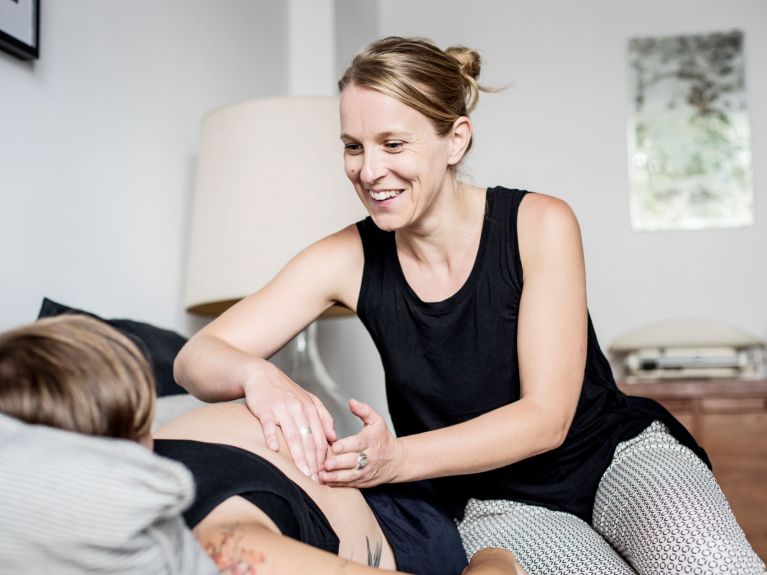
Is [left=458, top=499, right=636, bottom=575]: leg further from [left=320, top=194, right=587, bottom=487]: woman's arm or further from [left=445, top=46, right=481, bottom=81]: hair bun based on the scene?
[left=445, top=46, right=481, bottom=81]: hair bun

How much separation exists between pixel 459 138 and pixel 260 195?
0.91 m

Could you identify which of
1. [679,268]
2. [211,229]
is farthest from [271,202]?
[679,268]

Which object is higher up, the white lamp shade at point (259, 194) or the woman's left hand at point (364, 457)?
the white lamp shade at point (259, 194)

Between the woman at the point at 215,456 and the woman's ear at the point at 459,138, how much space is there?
625 millimetres

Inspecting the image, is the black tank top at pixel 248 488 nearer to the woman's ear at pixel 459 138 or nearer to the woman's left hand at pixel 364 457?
the woman's left hand at pixel 364 457

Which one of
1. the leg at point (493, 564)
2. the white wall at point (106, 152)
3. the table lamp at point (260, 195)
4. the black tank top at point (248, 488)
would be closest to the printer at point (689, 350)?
the table lamp at point (260, 195)

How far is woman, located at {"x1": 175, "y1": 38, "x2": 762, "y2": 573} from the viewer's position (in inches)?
52.7

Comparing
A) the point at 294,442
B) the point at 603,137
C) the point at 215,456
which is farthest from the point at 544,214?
the point at 603,137

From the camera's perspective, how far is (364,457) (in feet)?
3.87

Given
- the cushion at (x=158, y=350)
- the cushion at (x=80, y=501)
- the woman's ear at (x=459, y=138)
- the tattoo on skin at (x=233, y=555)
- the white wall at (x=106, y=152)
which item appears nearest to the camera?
the cushion at (x=80, y=501)

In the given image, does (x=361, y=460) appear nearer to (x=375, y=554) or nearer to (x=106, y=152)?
(x=375, y=554)

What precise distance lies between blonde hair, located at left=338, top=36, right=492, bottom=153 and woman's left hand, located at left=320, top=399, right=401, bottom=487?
53cm

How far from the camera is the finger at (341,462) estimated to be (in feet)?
3.79

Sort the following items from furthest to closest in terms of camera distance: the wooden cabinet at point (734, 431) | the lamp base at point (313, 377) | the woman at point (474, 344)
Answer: the wooden cabinet at point (734, 431)
the lamp base at point (313, 377)
the woman at point (474, 344)
